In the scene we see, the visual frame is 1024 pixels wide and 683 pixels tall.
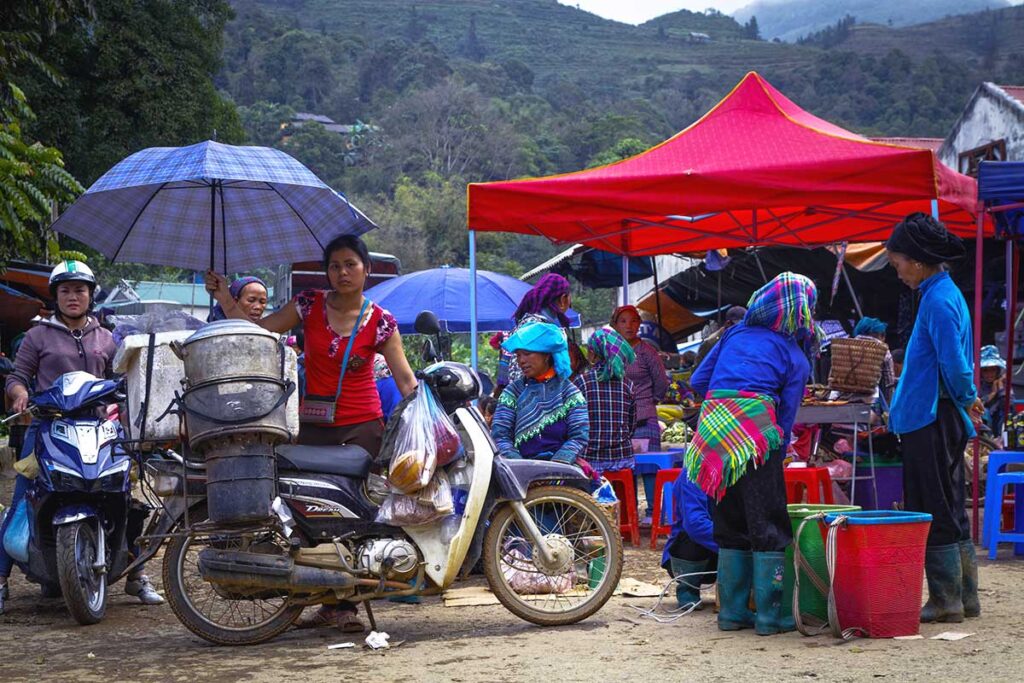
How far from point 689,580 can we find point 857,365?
3424mm

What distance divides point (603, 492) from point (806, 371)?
183cm

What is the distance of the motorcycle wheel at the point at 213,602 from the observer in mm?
5434

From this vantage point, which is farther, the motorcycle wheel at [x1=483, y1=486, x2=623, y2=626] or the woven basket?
the woven basket

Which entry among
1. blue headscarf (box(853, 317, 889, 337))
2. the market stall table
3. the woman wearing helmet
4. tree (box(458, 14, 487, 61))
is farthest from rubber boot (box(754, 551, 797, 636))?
tree (box(458, 14, 487, 61))

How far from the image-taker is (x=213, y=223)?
709 centimetres

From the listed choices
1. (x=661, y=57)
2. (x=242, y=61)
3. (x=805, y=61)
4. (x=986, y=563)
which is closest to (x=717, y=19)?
(x=661, y=57)

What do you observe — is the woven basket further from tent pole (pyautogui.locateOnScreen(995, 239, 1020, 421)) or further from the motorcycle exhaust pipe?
the motorcycle exhaust pipe

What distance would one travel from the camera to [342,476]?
221 inches

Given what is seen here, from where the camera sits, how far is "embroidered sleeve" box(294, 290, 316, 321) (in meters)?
5.97

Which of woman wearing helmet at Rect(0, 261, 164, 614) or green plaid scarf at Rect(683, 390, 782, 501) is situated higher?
woman wearing helmet at Rect(0, 261, 164, 614)

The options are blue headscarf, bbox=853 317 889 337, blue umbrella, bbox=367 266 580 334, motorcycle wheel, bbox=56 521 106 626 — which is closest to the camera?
motorcycle wheel, bbox=56 521 106 626

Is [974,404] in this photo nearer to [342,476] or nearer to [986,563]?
[986,563]

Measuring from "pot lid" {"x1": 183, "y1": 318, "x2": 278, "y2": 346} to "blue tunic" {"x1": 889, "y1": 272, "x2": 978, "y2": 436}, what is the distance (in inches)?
116

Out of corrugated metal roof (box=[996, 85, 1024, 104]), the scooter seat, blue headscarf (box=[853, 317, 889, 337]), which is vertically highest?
corrugated metal roof (box=[996, 85, 1024, 104])
